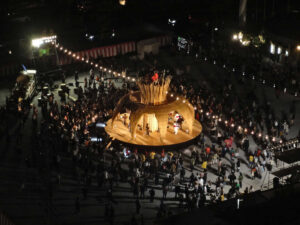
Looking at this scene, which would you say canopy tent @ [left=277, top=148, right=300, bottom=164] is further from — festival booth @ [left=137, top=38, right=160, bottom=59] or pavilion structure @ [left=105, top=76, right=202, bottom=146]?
festival booth @ [left=137, top=38, right=160, bottom=59]

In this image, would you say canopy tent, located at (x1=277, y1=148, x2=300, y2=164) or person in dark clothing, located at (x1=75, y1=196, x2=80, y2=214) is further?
canopy tent, located at (x1=277, y1=148, x2=300, y2=164)

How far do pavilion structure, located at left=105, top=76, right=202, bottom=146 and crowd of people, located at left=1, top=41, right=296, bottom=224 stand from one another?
3.12 ft

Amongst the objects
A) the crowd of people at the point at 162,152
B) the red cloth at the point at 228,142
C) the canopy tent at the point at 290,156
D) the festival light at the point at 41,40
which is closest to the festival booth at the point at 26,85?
the crowd of people at the point at 162,152

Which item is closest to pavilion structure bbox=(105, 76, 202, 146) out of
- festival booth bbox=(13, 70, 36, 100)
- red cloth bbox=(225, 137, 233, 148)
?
red cloth bbox=(225, 137, 233, 148)

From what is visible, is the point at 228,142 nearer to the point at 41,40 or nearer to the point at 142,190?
the point at 142,190

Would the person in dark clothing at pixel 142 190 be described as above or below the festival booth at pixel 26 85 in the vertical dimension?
below

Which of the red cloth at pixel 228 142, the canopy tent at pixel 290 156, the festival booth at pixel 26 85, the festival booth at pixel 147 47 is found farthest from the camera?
the festival booth at pixel 147 47

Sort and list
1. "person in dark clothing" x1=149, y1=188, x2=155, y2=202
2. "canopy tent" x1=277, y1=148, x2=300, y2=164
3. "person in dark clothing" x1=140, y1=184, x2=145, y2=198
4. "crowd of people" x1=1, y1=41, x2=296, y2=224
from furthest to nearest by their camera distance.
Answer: "crowd of people" x1=1, y1=41, x2=296, y2=224 < "person in dark clothing" x1=140, y1=184, x2=145, y2=198 < "person in dark clothing" x1=149, y1=188, x2=155, y2=202 < "canopy tent" x1=277, y1=148, x2=300, y2=164

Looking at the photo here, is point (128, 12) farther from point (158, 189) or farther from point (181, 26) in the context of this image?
point (158, 189)

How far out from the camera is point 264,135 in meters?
34.9

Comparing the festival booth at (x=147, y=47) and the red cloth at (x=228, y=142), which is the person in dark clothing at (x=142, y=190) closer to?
the red cloth at (x=228, y=142)

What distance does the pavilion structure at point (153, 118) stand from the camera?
100.0 feet

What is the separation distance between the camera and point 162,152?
30516mm

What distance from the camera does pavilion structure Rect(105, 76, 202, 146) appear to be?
3047 cm
